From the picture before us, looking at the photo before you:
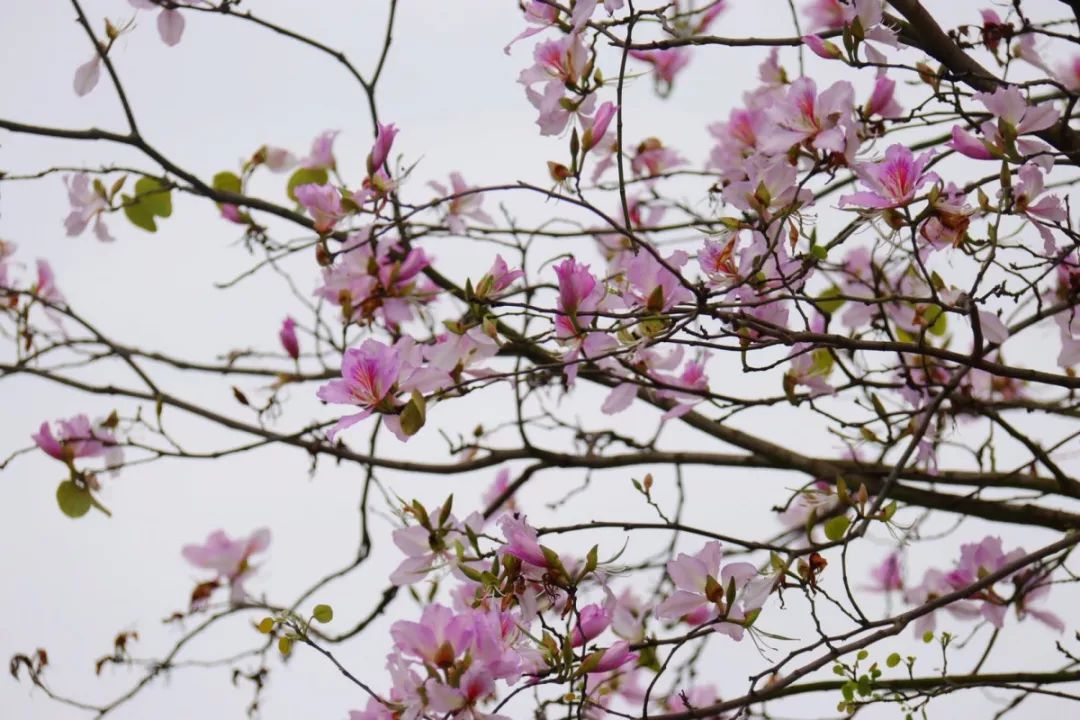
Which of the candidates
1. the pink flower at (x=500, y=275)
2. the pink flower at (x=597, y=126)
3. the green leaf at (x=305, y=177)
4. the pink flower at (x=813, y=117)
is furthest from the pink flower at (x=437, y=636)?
the green leaf at (x=305, y=177)

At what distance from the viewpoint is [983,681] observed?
1.32 metres

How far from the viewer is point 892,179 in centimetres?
115

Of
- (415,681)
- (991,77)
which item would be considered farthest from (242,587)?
(991,77)

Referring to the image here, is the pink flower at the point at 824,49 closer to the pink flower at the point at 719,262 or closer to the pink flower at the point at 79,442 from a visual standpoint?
the pink flower at the point at 719,262

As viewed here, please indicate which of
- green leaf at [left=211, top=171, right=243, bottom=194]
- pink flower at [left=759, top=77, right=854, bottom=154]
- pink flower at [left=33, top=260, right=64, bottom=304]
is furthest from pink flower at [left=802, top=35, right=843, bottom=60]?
pink flower at [left=33, top=260, right=64, bottom=304]

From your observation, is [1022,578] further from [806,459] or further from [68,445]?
[68,445]

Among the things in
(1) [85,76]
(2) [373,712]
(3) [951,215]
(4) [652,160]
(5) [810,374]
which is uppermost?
(4) [652,160]

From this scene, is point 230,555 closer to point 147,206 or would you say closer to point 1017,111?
point 147,206

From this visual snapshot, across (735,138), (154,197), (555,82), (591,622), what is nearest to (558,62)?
(555,82)

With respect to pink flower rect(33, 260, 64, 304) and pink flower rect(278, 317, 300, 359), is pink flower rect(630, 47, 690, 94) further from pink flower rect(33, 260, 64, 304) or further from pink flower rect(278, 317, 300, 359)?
pink flower rect(33, 260, 64, 304)

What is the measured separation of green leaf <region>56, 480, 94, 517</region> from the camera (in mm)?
1776

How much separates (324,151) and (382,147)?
500 mm

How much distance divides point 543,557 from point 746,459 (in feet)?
2.53

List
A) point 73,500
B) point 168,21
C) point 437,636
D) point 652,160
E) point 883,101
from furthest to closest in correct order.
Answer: point 652,160 → point 73,500 → point 168,21 → point 883,101 → point 437,636
